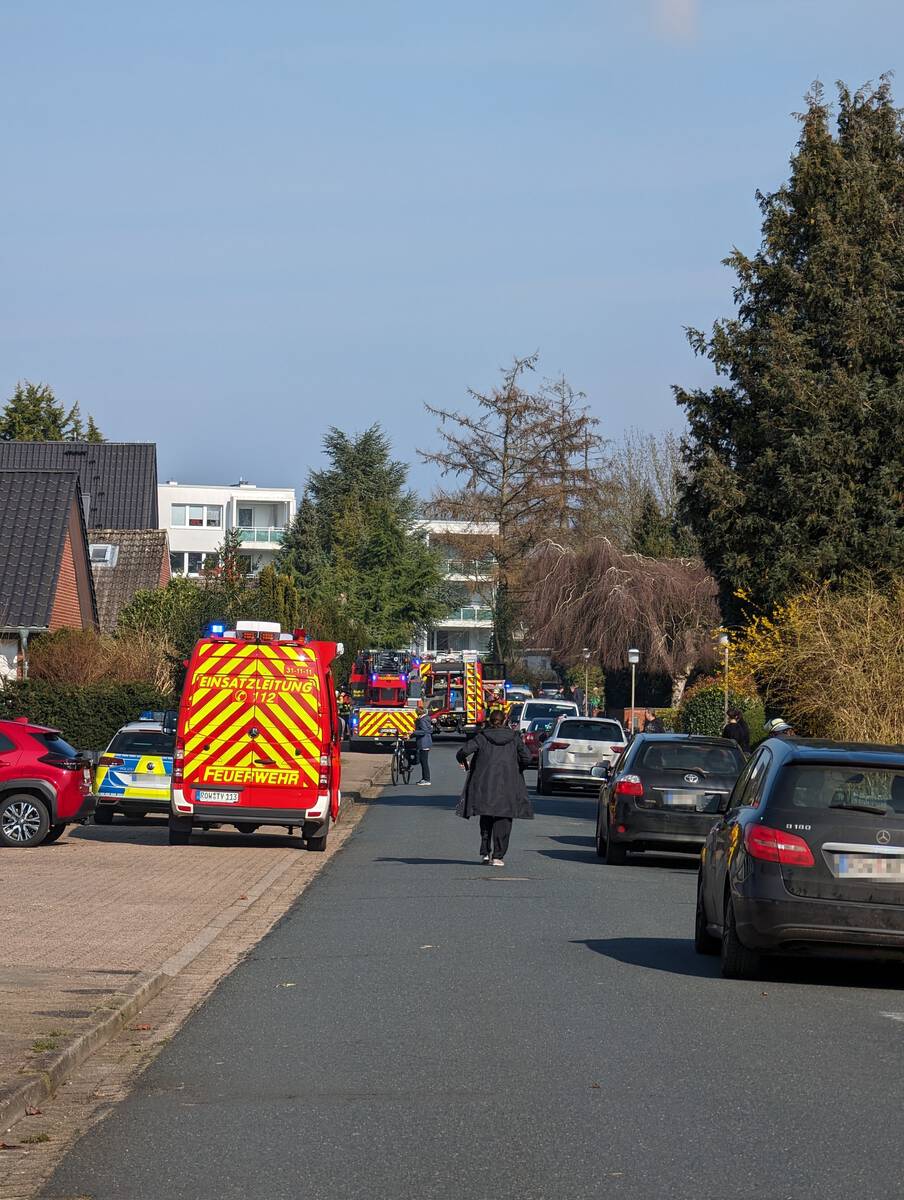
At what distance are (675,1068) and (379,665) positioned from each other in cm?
4987

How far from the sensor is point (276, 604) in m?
47.7

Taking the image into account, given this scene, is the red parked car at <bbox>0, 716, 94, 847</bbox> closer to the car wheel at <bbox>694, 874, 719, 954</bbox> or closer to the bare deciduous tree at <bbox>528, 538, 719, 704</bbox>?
the car wheel at <bbox>694, 874, 719, 954</bbox>

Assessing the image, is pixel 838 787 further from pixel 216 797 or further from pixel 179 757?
pixel 179 757

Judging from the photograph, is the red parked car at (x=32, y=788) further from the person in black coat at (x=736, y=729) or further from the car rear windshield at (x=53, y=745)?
the person in black coat at (x=736, y=729)

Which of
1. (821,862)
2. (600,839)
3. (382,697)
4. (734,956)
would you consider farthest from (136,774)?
(382,697)

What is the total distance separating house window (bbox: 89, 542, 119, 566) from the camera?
59406mm

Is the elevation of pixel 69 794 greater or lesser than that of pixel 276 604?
lesser

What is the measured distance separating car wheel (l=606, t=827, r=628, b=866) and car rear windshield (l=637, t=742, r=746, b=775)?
0.91m

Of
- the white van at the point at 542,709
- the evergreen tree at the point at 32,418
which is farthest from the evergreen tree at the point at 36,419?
the white van at the point at 542,709

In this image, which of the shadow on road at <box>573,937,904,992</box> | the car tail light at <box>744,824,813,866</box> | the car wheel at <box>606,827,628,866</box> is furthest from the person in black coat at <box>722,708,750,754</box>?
the car tail light at <box>744,824,813,866</box>

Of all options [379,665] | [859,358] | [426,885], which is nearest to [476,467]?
[379,665]

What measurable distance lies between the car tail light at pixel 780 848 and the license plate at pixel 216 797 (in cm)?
1167

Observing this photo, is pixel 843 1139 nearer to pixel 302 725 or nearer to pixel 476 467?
pixel 302 725

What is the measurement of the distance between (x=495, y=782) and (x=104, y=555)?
4309 cm
